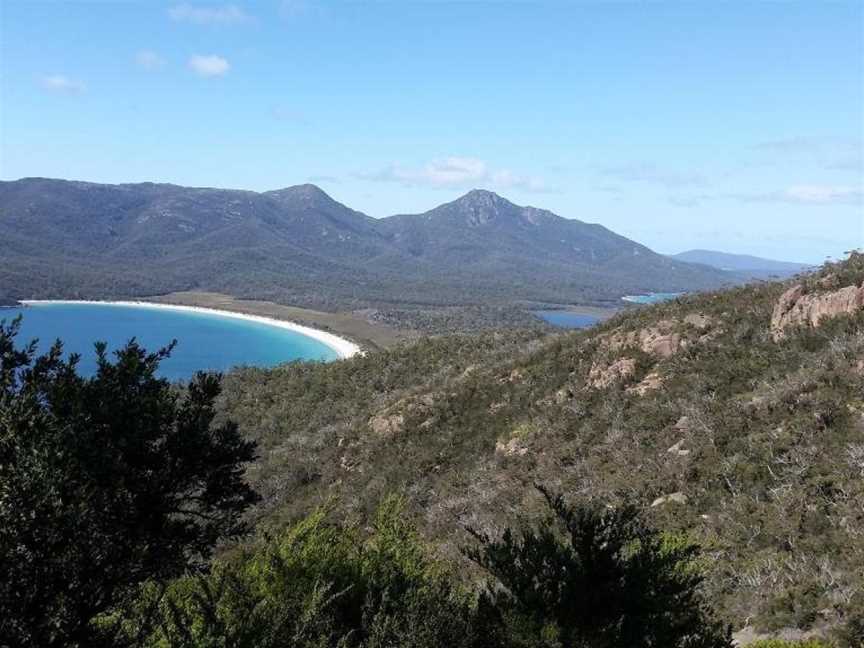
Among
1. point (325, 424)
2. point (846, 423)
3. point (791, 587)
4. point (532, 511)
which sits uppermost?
point (846, 423)

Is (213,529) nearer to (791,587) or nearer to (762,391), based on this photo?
(791,587)

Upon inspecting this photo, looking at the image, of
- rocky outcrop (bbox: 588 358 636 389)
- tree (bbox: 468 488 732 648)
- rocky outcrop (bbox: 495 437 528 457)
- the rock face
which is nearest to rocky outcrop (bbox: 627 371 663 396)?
rocky outcrop (bbox: 588 358 636 389)

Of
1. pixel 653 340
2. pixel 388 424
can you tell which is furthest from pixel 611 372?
pixel 388 424

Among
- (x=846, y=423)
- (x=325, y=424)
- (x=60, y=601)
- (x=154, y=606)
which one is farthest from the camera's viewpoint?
(x=325, y=424)

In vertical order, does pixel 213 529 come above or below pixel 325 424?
above

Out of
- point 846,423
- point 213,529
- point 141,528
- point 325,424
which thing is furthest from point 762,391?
point 325,424

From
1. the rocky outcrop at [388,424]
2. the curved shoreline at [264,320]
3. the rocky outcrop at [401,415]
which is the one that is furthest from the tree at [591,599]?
the curved shoreline at [264,320]

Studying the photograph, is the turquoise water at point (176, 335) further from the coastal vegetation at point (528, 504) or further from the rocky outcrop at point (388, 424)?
the coastal vegetation at point (528, 504)
